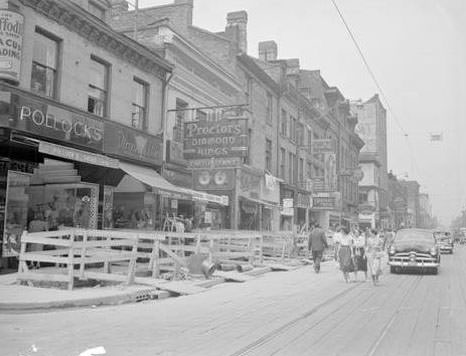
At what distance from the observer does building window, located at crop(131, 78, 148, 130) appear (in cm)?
2159

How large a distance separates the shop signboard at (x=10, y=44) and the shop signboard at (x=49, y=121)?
539 mm

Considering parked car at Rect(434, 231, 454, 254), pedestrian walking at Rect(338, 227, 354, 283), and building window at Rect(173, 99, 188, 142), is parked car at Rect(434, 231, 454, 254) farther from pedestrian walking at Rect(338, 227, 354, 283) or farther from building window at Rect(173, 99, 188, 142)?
pedestrian walking at Rect(338, 227, 354, 283)

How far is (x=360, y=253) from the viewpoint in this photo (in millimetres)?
18359

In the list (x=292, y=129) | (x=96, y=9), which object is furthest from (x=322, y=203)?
(x=96, y=9)

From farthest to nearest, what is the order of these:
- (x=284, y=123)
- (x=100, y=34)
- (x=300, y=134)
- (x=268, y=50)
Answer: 1. (x=268, y=50)
2. (x=300, y=134)
3. (x=284, y=123)
4. (x=100, y=34)

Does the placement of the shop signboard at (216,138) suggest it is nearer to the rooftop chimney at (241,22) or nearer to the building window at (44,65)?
the building window at (44,65)

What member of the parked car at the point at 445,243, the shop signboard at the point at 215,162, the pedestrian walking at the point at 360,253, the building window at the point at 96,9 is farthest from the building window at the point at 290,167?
the building window at the point at 96,9

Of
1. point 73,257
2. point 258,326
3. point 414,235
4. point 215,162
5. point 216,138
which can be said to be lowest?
point 258,326

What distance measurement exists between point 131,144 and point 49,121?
4.52 m

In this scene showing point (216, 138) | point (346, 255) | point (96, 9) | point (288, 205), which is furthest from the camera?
point (288, 205)

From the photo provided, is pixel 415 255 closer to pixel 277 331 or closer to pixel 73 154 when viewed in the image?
pixel 73 154

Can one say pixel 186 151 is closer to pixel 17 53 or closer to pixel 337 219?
pixel 17 53

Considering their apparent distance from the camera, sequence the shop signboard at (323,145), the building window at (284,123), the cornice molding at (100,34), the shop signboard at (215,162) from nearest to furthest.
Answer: the cornice molding at (100,34), the shop signboard at (215,162), the building window at (284,123), the shop signboard at (323,145)

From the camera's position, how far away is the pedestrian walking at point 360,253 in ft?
58.6
